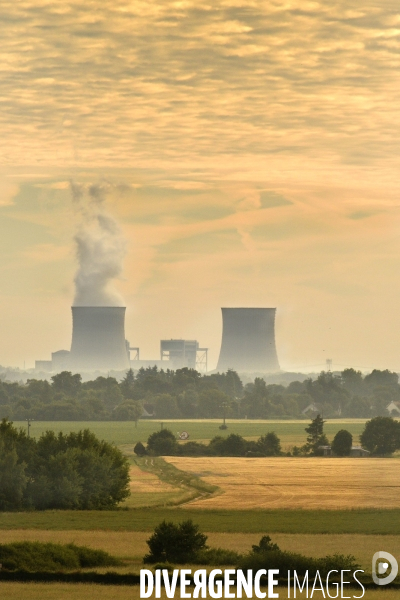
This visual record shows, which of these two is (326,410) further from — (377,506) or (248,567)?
(248,567)

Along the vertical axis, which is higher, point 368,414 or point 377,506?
point 368,414

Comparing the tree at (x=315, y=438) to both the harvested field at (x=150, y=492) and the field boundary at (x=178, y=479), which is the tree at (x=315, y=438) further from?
the harvested field at (x=150, y=492)

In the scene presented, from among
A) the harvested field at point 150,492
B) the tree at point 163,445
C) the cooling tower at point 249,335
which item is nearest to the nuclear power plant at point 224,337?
the cooling tower at point 249,335

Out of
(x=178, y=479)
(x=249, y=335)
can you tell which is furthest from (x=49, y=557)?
(x=249, y=335)

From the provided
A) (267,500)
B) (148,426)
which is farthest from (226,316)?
(267,500)

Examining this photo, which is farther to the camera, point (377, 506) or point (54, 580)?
point (377, 506)

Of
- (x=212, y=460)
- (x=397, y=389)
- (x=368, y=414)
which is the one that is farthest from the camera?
(x=397, y=389)

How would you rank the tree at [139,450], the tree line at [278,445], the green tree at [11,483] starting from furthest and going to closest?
the tree line at [278,445]
the tree at [139,450]
the green tree at [11,483]

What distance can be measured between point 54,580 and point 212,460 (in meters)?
32.4

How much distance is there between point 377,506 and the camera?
35.1 m

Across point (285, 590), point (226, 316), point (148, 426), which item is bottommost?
point (285, 590)

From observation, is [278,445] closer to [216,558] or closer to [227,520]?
[227,520]

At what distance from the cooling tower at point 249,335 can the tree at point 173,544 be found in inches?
3634

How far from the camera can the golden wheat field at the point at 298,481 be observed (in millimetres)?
36062
